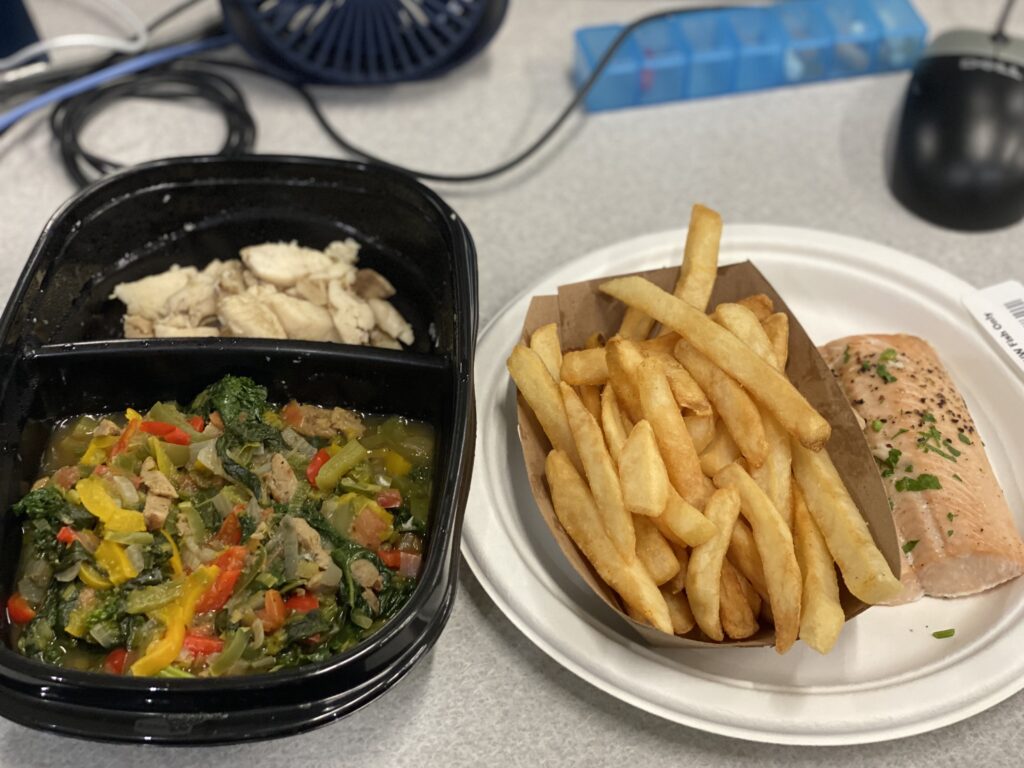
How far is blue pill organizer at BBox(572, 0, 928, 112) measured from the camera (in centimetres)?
237

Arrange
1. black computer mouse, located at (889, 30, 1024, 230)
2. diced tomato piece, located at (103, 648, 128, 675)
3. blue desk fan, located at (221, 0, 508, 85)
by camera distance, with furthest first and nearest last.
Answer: blue desk fan, located at (221, 0, 508, 85), black computer mouse, located at (889, 30, 1024, 230), diced tomato piece, located at (103, 648, 128, 675)

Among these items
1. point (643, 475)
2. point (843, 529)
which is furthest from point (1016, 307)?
point (643, 475)

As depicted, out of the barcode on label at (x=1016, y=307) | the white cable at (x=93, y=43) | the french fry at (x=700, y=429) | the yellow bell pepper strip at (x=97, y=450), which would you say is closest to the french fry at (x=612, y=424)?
the french fry at (x=700, y=429)

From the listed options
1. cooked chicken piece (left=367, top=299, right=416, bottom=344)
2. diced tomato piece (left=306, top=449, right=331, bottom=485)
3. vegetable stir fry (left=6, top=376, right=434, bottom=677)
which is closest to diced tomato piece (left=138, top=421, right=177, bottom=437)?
vegetable stir fry (left=6, top=376, right=434, bottom=677)

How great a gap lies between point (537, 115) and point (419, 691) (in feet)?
5.20

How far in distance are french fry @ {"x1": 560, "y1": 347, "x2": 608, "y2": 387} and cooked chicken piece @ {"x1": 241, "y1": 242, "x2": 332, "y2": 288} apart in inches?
23.0

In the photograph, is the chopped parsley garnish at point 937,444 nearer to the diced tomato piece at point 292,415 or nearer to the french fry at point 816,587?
the french fry at point 816,587

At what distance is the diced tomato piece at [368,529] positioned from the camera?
4.42 ft

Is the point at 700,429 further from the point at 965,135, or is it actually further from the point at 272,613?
the point at 965,135

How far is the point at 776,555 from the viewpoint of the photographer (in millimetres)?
1258

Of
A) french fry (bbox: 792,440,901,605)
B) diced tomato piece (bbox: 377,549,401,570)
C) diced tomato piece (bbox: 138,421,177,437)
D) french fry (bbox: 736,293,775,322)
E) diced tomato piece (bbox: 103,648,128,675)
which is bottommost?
french fry (bbox: 792,440,901,605)

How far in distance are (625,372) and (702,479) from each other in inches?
7.8

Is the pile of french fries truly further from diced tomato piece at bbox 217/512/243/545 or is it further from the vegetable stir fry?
diced tomato piece at bbox 217/512/243/545

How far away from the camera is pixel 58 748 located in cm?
131
